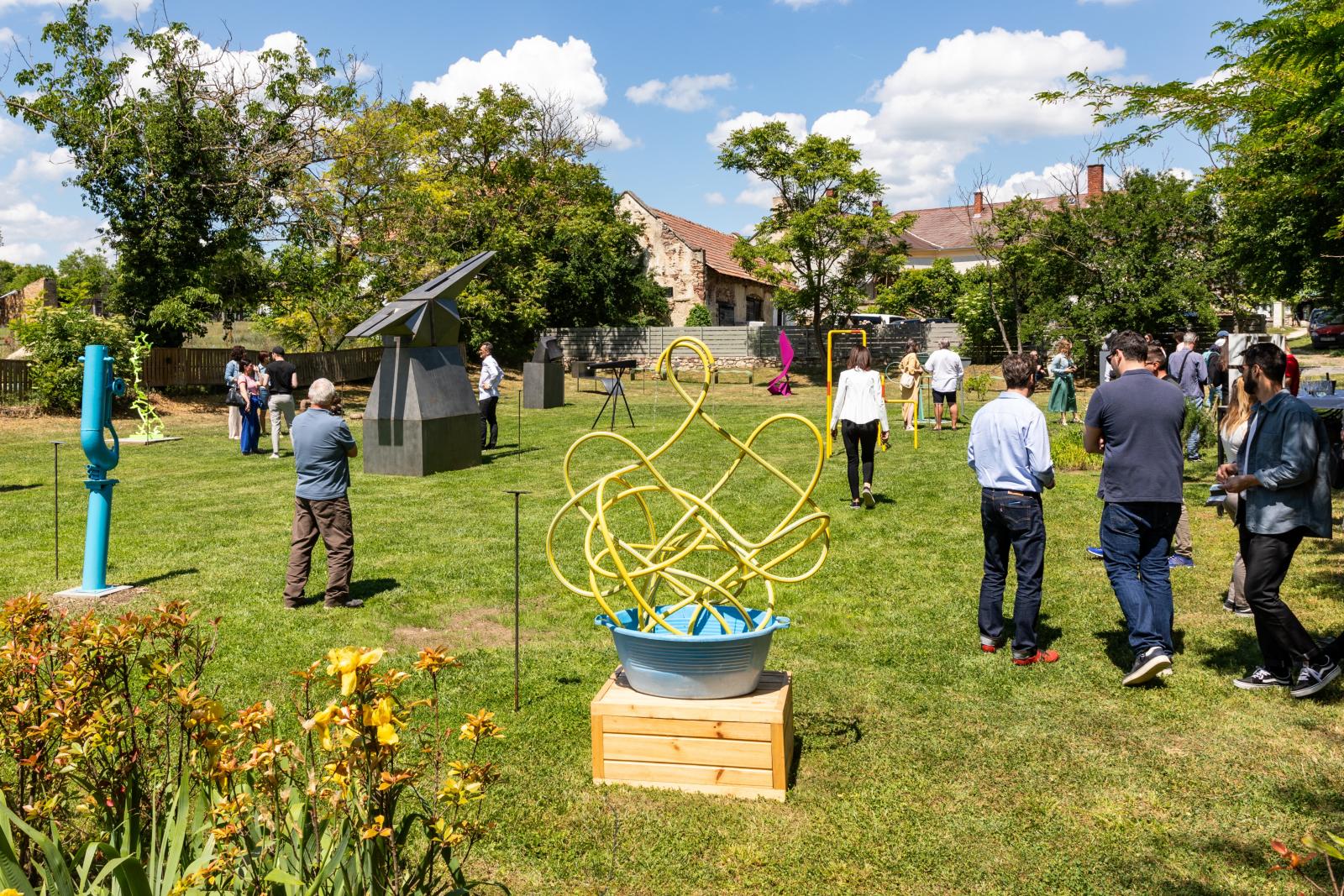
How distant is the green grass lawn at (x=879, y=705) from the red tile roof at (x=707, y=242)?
33.7m

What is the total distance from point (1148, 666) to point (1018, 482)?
48.6 inches

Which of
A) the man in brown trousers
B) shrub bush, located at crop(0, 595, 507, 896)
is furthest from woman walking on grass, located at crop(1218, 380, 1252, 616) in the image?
the man in brown trousers

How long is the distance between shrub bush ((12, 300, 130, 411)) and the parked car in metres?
38.6

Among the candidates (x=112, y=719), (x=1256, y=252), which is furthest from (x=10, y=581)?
(x=1256, y=252)

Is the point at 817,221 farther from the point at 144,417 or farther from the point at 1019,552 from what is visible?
the point at 1019,552

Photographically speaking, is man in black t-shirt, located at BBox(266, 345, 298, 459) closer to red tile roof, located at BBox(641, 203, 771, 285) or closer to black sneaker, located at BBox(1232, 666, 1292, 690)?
black sneaker, located at BBox(1232, 666, 1292, 690)

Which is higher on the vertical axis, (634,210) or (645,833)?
(634,210)

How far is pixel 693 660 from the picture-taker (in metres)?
4.25

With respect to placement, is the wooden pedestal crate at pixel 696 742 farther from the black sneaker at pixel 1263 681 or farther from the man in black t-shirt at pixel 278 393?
the man in black t-shirt at pixel 278 393

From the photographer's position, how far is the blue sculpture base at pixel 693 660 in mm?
4230

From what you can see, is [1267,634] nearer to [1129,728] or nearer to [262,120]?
[1129,728]

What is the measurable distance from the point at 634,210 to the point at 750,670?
41432mm

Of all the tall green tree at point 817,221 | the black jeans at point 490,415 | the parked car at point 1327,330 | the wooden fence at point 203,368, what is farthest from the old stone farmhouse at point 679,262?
the black jeans at point 490,415

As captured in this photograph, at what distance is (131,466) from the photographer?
15539 mm
